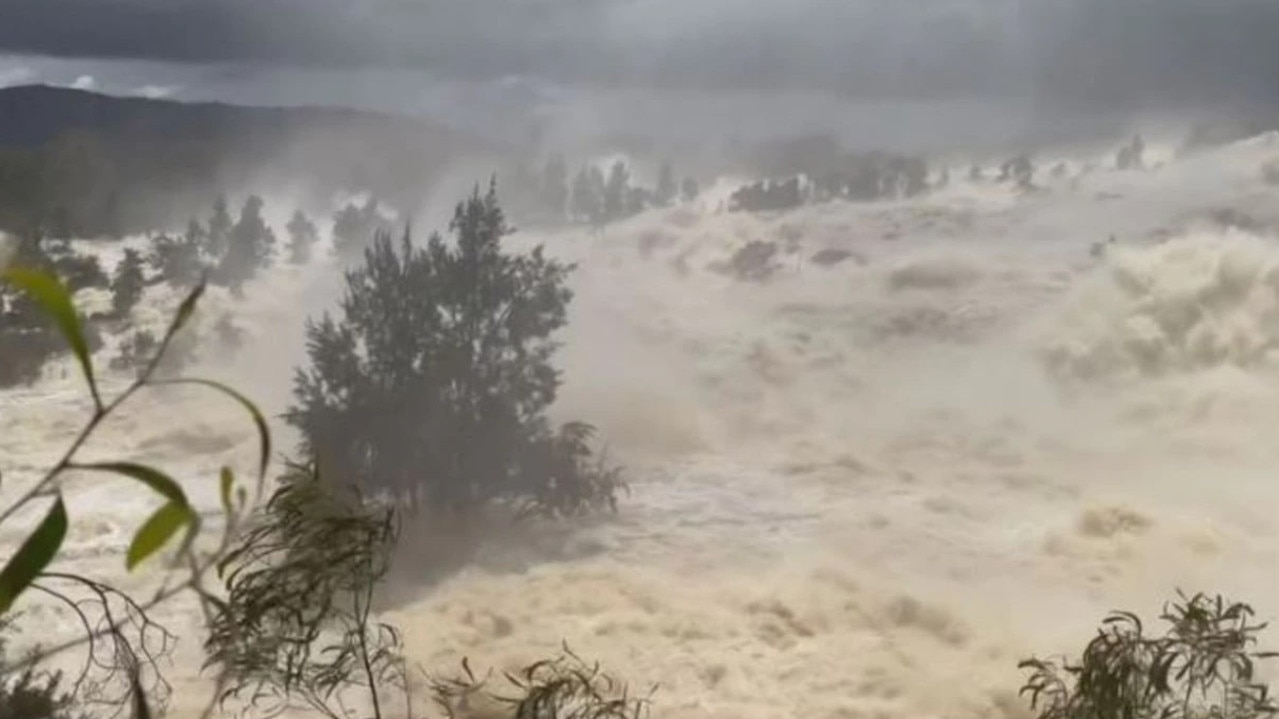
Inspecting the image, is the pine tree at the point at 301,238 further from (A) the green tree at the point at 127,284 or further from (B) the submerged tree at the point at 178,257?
(A) the green tree at the point at 127,284

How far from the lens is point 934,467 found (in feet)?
44.2

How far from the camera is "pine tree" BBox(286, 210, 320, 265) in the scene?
16891 millimetres

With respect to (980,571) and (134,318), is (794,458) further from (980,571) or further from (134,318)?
(134,318)

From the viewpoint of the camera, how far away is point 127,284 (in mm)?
13602

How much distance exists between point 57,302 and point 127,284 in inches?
546

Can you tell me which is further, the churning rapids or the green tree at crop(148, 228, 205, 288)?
the green tree at crop(148, 228, 205, 288)

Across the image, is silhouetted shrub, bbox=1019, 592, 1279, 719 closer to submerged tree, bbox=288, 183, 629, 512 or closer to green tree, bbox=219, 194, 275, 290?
submerged tree, bbox=288, 183, 629, 512

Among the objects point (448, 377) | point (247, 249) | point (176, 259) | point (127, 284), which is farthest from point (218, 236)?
point (448, 377)

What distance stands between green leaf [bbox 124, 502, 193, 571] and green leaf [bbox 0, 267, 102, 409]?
60mm

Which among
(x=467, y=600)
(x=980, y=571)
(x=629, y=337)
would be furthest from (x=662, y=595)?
(x=629, y=337)

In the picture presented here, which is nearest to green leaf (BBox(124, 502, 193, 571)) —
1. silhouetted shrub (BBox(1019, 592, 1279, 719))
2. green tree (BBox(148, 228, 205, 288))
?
silhouetted shrub (BBox(1019, 592, 1279, 719))

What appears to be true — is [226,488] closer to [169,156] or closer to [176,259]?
[176,259]

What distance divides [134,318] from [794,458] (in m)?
6.15

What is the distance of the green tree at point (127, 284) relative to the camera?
42.9 feet
